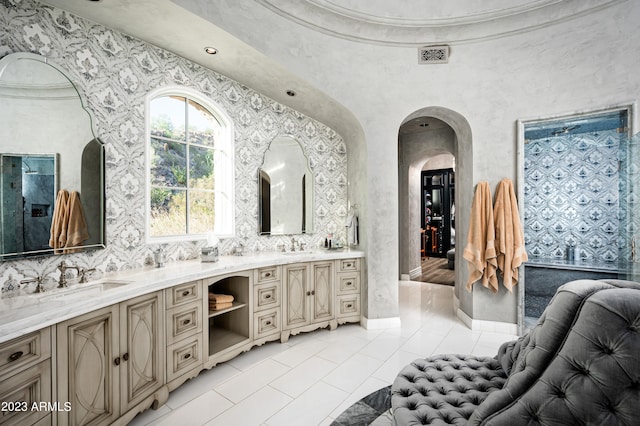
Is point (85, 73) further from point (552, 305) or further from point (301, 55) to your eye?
point (552, 305)

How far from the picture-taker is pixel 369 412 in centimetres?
220

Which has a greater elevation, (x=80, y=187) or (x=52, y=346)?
(x=80, y=187)

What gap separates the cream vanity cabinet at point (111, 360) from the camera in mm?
1628

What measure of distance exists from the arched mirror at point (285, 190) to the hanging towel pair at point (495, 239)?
2.24 metres

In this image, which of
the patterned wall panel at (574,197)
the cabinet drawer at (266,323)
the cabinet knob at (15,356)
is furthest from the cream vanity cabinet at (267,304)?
the patterned wall panel at (574,197)

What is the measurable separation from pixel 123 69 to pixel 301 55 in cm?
179

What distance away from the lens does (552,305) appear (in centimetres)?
145

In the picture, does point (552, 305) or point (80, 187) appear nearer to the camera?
point (552, 305)

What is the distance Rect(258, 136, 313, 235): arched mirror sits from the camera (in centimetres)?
388

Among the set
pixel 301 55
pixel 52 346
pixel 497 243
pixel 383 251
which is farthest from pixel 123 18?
pixel 497 243

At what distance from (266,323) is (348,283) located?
1.23 metres

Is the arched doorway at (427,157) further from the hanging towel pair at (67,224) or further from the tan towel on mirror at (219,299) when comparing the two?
the hanging towel pair at (67,224)

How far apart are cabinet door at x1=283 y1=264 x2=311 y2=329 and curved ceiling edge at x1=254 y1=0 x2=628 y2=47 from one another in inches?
113

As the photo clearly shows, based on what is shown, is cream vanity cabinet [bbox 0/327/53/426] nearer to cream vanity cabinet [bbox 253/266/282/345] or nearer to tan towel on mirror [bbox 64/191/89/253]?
tan towel on mirror [bbox 64/191/89/253]
